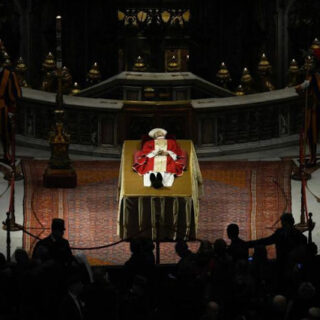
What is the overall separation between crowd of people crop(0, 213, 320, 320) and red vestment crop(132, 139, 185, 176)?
3.18m

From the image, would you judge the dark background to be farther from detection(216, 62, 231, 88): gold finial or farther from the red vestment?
the red vestment

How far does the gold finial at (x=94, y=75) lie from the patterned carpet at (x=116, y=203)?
5.18 metres

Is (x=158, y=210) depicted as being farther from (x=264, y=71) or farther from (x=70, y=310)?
(x=264, y=71)

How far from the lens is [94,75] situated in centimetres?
3475

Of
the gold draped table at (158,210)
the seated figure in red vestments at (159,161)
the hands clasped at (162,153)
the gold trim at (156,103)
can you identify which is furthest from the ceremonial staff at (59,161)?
the gold draped table at (158,210)

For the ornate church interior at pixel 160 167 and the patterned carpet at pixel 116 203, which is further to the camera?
the patterned carpet at pixel 116 203

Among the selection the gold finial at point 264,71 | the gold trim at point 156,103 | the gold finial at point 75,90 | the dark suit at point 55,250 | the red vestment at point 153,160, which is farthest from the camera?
the gold finial at point 264,71

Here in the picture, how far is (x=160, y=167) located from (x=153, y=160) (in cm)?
26

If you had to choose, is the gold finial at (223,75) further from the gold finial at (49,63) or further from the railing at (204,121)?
the railing at (204,121)

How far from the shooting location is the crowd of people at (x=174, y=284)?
2003 cm

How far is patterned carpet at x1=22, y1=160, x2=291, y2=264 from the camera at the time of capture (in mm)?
Result: 25812

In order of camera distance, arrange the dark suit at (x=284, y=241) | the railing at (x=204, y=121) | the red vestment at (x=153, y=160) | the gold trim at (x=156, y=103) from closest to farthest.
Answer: the dark suit at (x=284, y=241)
the red vestment at (x=153, y=160)
the gold trim at (x=156, y=103)
the railing at (x=204, y=121)

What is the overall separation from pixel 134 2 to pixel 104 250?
14166mm

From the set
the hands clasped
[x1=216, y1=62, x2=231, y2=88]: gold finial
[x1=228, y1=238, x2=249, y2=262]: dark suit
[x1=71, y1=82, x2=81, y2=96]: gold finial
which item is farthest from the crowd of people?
[x1=216, y1=62, x2=231, y2=88]: gold finial
